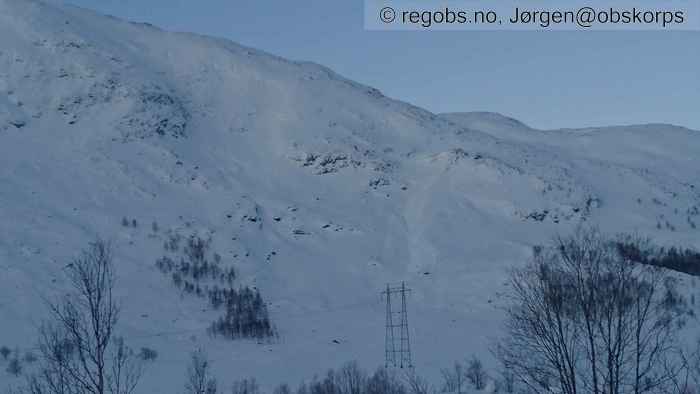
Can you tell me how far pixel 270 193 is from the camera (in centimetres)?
6141

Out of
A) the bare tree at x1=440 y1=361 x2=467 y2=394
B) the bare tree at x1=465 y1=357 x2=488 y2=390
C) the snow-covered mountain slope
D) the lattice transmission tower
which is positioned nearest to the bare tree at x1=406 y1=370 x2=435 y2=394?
the bare tree at x1=440 y1=361 x2=467 y2=394

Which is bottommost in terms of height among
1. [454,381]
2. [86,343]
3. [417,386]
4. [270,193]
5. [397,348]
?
[454,381]

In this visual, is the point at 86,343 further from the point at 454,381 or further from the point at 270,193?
the point at 270,193

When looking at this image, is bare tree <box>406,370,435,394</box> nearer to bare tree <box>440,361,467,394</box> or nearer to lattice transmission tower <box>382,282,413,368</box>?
bare tree <box>440,361,467,394</box>

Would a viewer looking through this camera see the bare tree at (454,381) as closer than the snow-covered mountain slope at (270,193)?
Yes

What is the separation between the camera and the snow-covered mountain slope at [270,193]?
Answer: 133ft

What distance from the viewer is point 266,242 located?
5409 cm

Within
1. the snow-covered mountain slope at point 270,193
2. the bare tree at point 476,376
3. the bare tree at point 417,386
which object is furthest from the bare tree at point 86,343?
the bare tree at point 476,376

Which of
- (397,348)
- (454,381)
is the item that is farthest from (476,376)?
(397,348)

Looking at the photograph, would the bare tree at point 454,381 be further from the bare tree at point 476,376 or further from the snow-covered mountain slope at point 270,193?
the snow-covered mountain slope at point 270,193

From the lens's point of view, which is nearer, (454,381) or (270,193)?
(454,381)

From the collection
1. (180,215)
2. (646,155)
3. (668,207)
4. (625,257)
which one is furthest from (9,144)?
(646,155)

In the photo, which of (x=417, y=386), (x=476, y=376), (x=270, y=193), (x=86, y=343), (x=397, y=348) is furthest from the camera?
(x=270, y=193)

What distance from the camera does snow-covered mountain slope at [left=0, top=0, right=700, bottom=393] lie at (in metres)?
40.5
